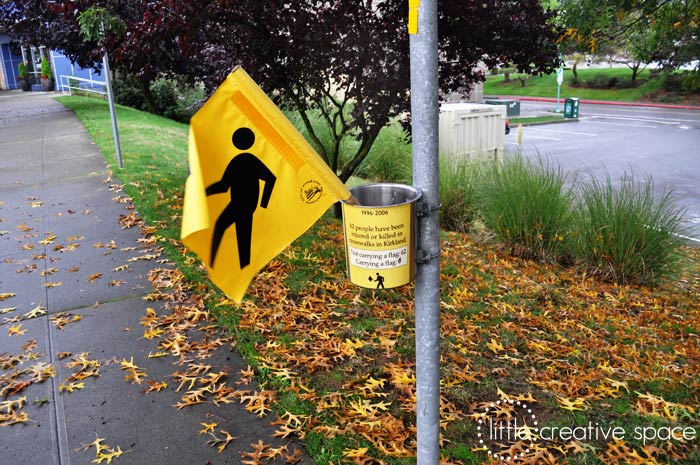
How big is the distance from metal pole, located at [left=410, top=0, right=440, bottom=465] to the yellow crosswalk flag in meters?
0.32

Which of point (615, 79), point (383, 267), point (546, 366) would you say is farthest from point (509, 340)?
point (615, 79)

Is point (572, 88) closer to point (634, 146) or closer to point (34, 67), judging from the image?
point (634, 146)

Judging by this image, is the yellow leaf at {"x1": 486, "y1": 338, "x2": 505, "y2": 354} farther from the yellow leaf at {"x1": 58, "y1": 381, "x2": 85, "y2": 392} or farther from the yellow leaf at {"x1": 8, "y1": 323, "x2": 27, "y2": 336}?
the yellow leaf at {"x1": 8, "y1": 323, "x2": 27, "y2": 336}

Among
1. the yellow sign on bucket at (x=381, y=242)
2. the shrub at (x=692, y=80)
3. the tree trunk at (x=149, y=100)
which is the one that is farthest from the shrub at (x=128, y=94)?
the yellow sign on bucket at (x=381, y=242)

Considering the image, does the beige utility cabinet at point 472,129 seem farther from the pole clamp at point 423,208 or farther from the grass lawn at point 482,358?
the pole clamp at point 423,208

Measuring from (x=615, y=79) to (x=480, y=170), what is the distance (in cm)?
3965

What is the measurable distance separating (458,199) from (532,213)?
169 cm

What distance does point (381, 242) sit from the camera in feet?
7.04

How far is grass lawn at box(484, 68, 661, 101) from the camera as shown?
130ft

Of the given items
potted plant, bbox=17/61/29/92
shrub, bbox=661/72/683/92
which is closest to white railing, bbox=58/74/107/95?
potted plant, bbox=17/61/29/92

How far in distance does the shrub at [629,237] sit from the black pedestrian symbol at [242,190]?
213 inches

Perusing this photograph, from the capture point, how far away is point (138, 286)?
218 inches

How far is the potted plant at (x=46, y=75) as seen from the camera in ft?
101

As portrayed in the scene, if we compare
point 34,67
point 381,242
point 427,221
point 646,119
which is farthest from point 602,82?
point 381,242
